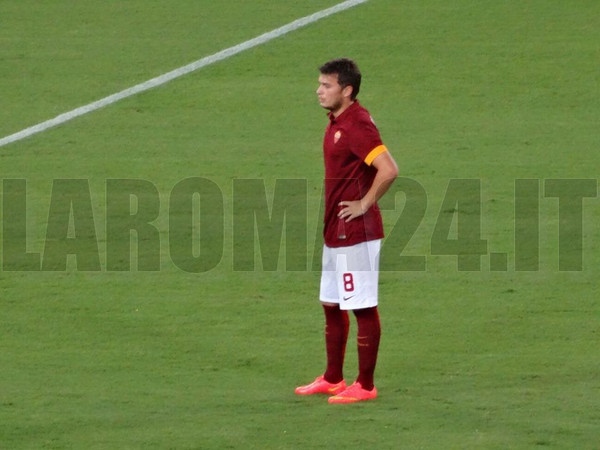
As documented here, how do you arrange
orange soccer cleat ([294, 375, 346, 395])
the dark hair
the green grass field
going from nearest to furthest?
1. the dark hair
2. the green grass field
3. orange soccer cleat ([294, 375, 346, 395])

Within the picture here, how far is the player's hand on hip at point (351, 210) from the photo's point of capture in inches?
263

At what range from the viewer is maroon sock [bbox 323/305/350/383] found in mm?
7004

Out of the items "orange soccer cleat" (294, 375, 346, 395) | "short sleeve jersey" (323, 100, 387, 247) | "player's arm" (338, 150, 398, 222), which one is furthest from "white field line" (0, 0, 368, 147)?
"player's arm" (338, 150, 398, 222)

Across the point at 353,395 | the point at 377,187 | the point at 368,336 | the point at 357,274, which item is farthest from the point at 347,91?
the point at 353,395

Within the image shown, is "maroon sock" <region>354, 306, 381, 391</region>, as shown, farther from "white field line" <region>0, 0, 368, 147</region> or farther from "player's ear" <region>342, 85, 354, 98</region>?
"white field line" <region>0, 0, 368, 147</region>

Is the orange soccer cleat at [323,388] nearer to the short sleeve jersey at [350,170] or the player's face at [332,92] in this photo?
the short sleeve jersey at [350,170]

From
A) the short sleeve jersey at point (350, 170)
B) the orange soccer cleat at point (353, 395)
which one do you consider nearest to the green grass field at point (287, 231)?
the orange soccer cleat at point (353, 395)

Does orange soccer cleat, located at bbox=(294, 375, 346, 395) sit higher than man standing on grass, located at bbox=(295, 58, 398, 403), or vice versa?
man standing on grass, located at bbox=(295, 58, 398, 403)

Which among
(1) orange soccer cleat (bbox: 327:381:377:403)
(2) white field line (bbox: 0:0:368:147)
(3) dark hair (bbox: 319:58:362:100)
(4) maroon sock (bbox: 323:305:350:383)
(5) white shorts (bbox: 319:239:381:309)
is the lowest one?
(1) orange soccer cleat (bbox: 327:381:377:403)

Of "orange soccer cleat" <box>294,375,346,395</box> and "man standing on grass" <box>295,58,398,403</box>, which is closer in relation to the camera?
"man standing on grass" <box>295,58,398,403</box>

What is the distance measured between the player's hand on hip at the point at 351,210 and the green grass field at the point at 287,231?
984 mm

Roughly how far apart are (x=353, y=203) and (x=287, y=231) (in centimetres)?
357

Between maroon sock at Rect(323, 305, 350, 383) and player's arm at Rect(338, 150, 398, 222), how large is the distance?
566mm

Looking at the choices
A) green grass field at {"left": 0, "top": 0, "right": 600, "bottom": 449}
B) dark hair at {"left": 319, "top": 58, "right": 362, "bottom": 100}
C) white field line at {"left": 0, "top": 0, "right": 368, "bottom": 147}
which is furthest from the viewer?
white field line at {"left": 0, "top": 0, "right": 368, "bottom": 147}
